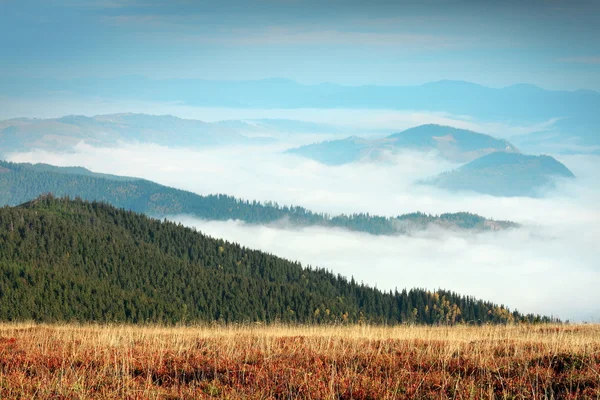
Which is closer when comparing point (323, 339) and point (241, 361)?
point (241, 361)

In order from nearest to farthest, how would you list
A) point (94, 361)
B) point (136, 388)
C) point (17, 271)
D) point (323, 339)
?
point (136, 388), point (94, 361), point (323, 339), point (17, 271)

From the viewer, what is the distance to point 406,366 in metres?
21.2

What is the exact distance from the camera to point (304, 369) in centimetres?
2072

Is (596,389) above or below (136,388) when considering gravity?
above

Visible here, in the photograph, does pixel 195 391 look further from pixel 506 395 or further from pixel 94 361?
pixel 506 395

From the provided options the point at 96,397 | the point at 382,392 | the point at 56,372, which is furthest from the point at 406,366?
the point at 56,372

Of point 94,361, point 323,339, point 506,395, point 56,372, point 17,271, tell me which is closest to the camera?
point 506,395

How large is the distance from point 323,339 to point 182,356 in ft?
21.6

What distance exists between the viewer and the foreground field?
60.2ft

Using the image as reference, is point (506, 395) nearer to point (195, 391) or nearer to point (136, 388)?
point (195, 391)

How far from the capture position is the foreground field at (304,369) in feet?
60.2

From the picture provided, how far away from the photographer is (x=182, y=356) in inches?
911

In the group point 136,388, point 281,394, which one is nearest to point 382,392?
point 281,394

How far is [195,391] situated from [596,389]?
10843mm
